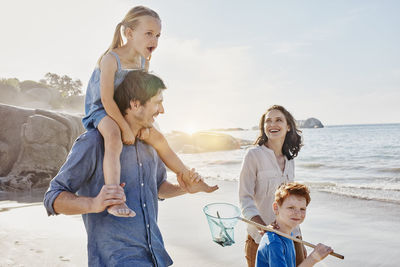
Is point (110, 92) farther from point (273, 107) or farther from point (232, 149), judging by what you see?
point (232, 149)

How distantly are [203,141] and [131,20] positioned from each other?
27790 mm

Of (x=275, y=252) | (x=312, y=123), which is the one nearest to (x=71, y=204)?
(x=275, y=252)

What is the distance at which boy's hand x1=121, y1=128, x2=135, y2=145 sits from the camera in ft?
6.68

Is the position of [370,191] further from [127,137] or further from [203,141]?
[203,141]

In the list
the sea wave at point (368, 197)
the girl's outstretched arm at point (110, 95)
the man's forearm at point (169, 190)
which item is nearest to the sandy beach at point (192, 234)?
the sea wave at point (368, 197)

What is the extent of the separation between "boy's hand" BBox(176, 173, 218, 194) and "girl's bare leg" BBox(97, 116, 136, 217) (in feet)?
1.66

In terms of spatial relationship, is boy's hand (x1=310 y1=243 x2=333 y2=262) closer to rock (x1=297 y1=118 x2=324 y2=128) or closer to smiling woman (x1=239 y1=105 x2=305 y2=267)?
smiling woman (x1=239 y1=105 x2=305 y2=267)

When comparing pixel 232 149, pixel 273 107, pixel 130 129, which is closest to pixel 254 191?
pixel 273 107

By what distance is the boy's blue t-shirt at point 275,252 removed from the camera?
211 centimetres

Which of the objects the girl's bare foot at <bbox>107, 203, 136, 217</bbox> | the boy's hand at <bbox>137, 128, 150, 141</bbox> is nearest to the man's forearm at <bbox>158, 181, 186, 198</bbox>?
the boy's hand at <bbox>137, 128, 150, 141</bbox>

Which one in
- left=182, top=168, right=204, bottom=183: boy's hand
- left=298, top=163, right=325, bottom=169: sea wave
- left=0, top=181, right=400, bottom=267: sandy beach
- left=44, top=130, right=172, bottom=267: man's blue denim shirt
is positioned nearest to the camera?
left=44, top=130, right=172, bottom=267: man's blue denim shirt

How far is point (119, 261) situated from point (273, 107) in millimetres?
2352

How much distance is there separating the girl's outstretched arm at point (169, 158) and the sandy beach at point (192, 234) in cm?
292

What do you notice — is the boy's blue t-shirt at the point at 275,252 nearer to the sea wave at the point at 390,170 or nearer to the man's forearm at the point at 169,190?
the man's forearm at the point at 169,190
